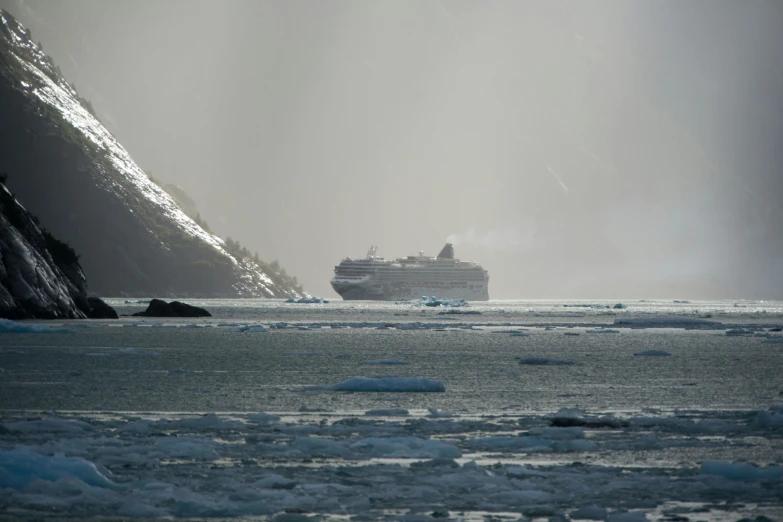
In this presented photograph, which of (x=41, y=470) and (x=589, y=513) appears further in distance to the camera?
(x=41, y=470)

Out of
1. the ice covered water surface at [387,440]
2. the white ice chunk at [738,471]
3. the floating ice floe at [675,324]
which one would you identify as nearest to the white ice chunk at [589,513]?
the ice covered water surface at [387,440]

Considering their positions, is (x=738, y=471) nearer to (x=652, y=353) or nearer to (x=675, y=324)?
(x=652, y=353)

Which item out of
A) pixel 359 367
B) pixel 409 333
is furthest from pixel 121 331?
pixel 359 367

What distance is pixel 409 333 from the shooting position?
55.1 metres

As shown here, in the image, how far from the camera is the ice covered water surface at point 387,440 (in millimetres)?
10477

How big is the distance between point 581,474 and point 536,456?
1.47 m

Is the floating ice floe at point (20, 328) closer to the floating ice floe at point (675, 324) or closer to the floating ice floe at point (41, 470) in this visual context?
the floating ice floe at point (41, 470)

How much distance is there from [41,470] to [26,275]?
50.7 m

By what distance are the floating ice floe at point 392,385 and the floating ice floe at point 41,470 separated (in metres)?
11.2

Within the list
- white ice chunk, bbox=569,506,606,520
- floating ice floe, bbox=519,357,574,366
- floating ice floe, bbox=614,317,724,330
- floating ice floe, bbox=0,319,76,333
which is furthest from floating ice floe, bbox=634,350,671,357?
floating ice floe, bbox=614,317,724,330

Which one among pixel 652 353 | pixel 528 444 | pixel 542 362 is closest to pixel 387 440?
pixel 528 444

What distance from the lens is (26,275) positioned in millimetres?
58625

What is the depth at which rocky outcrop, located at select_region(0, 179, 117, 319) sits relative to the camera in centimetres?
5653

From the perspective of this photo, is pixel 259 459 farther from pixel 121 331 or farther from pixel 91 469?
pixel 121 331
